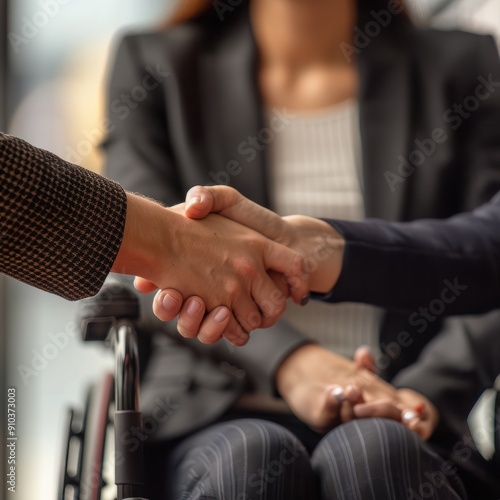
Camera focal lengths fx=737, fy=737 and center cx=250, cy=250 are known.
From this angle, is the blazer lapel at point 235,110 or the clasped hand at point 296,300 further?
the blazer lapel at point 235,110

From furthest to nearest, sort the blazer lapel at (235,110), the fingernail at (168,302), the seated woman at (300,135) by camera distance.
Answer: the blazer lapel at (235,110), the seated woman at (300,135), the fingernail at (168,302)

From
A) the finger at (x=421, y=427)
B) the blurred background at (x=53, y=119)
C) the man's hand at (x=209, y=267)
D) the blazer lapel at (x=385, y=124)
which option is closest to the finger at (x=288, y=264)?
the man's hand at (x=209, y=267)

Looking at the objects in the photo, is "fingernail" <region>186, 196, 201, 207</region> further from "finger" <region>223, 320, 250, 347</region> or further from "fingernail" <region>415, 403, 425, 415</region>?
"fingernail" <region>415, 403, 425, 415</region>

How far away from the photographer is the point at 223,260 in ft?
2.56

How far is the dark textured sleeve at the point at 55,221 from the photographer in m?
0.63

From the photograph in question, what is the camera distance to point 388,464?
676mm

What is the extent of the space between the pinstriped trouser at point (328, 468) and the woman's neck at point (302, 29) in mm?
683

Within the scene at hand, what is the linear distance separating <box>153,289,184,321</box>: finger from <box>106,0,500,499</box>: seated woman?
0.62 ft

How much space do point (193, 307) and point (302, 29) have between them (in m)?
0.64

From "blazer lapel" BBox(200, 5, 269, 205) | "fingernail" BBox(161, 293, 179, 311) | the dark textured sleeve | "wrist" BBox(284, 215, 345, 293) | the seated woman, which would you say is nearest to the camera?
the dark textured sleeve

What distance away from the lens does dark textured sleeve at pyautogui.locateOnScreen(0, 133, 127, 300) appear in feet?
2.08

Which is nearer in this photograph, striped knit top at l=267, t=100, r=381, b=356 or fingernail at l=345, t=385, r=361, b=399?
fingernail at l=345, t=385, r=361, b=399

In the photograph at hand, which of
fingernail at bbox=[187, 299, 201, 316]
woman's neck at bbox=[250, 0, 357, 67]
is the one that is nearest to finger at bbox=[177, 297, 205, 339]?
fingernail at bbox=[187, 299, 201, 316]

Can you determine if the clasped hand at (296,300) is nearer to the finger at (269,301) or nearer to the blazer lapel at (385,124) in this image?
the finger at (269,301)
